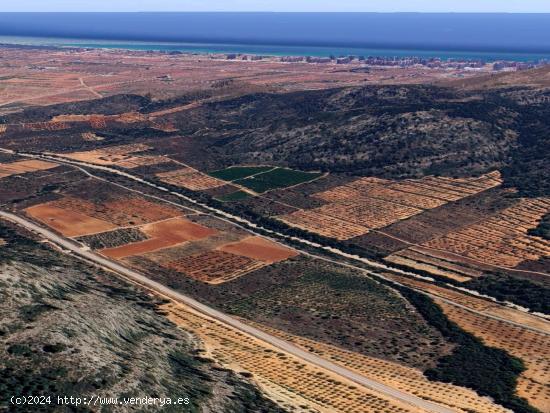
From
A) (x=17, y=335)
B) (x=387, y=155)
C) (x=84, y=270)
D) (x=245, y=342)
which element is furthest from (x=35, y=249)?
(x=387, y=155)

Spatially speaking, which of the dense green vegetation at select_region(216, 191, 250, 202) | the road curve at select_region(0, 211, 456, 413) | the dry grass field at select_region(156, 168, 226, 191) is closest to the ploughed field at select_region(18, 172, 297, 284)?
the road curve at select_region(0, 211, 456, 413)

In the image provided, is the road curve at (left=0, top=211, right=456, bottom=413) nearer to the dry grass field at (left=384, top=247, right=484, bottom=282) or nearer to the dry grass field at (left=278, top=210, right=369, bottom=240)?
the dry grass field at (left=384, top=247, right=484, bottom=282)

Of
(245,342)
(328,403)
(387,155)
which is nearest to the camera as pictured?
(328,403)

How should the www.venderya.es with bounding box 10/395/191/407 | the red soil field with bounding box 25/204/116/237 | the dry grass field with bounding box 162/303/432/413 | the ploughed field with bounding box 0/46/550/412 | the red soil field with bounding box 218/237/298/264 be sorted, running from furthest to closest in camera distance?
the red soil field with bounding box 25/204/116/237
the red soil field with bounding box 218/237/298/264
the ploughed field with bounding box 0/46/550/412
the dry grass field with bounding box 162/303/432/413
the www.venderya.es with bounding box 10/395/191/407

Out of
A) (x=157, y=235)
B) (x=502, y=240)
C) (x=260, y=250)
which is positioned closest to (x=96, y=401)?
(x=260, y=250)

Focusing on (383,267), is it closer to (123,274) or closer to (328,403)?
(123,274)

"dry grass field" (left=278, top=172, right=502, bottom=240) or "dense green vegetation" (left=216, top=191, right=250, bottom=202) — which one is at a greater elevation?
"dry grass field" (left=278, top=172, right=502, bottom=240)

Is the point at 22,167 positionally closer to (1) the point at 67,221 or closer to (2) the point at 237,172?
(2) the point at 237,172
